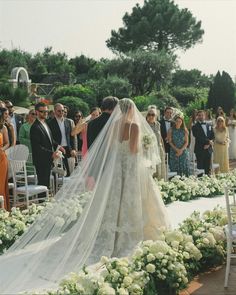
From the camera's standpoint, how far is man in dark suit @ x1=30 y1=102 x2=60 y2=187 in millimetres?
7824

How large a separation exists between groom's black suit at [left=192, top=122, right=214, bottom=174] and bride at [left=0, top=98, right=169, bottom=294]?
552cm

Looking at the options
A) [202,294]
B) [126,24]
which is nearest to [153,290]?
[202,294]

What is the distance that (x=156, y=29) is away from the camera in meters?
50.8

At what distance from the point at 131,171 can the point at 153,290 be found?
5.04 feet

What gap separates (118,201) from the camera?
5219 mm

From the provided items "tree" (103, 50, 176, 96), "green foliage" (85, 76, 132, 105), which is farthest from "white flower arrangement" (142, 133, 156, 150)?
"tree" (103, 50, 176, 96)

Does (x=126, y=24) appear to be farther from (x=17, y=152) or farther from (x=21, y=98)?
(x=17, y=152)

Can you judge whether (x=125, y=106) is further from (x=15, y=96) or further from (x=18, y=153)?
(x=15, y=96)

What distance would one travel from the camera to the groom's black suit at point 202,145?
10.8 metres

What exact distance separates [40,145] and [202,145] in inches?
165

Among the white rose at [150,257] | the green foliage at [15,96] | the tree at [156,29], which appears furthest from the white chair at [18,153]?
the tree at [156,29]

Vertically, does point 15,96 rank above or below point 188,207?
above

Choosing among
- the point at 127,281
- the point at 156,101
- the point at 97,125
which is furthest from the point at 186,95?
the point at 127,281

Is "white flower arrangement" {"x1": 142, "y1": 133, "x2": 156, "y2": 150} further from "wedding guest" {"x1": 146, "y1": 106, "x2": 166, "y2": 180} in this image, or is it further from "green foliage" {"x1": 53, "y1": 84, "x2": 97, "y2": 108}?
"green foliage" {"x1": 53, "y1": 84, "x2": 97, "y2": 108}
